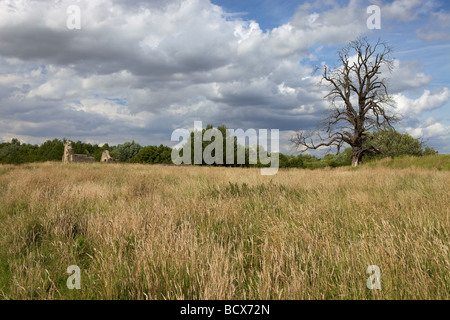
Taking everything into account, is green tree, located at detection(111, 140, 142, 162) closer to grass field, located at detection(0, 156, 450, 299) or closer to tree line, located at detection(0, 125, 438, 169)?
tree line, located at detection(0, 125, 438, 169)

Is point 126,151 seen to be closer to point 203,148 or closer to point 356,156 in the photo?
point 203,148

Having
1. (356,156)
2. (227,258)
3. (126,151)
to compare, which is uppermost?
(126,151)

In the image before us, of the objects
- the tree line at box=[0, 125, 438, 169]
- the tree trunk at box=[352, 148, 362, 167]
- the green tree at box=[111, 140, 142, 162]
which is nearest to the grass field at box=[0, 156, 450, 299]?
the tree trunk at box=[352, 148, 362, 167]

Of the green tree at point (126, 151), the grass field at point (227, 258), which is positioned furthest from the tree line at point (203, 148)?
the grass field at point (227, 258)

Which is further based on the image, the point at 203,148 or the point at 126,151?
the point at 126,151

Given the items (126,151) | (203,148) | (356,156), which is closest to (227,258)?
(356,156)

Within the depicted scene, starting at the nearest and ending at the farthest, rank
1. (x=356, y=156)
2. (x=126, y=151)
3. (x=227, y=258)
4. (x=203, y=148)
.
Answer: (x=227, y=258) → (x=356, y=156) → (x=203, y=148) → (x=126, y=151)

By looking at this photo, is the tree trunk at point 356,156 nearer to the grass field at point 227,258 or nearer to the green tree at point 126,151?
the grass field at point 227,258

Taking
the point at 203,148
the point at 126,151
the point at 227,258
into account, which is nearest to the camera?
the point at 227,258

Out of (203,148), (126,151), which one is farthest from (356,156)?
(126,151)

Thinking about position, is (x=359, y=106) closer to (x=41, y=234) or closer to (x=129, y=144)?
(x=41, y=234)

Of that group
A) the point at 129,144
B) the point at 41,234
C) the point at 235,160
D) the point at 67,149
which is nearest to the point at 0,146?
the point at 129,144

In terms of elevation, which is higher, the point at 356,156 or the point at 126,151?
the point at 126,151
